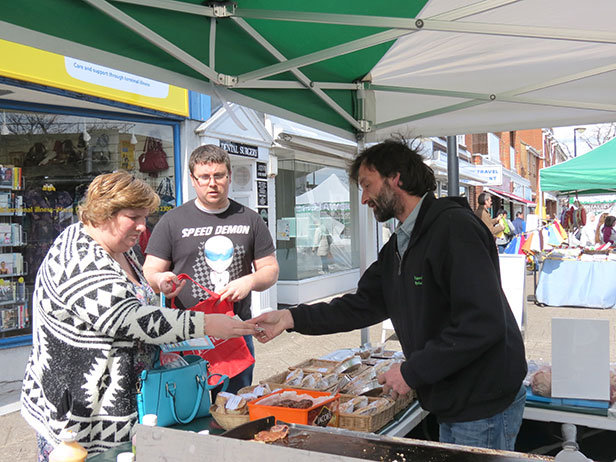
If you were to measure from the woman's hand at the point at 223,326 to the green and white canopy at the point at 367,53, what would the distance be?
48.0 inches

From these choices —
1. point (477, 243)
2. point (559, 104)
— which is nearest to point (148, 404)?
point (477, 243)

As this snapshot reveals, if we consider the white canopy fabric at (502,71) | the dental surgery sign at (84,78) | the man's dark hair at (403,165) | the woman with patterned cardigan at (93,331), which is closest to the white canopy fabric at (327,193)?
the dental surgery sign at (84,78)

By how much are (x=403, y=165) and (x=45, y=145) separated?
5.58m

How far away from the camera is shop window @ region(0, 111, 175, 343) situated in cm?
625

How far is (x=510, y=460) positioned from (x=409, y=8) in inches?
96.9

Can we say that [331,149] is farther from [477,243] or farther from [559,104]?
[477,243]

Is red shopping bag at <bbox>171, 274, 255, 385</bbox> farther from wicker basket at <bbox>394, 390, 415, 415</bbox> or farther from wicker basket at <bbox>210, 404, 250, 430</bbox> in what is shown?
wicker basket at <bbox>394, 390, 415, 415</bbox>

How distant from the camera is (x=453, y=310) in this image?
199cm

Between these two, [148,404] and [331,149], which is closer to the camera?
[148,404]

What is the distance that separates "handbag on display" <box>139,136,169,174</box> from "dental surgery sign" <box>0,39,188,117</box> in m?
0.53

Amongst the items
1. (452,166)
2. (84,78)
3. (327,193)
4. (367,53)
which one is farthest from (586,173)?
(84,78)

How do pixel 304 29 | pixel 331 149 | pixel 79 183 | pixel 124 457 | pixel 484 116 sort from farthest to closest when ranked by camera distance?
pixel 331 149, pixel 79 183, pixel 484 116, pixel 304 29, pixel 124 457

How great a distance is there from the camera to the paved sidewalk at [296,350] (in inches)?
181

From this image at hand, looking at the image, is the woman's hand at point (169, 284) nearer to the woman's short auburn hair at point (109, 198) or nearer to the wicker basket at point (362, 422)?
the woman's short auburn hair at point (109, 198)
